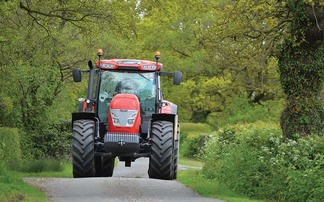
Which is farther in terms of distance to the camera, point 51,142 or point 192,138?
point 192,138

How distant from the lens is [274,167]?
18625 millimetres

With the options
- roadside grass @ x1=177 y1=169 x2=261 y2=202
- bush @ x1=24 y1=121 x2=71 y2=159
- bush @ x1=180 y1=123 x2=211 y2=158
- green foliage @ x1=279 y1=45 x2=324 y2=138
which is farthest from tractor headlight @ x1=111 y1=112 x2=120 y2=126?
bush @ x1=180 y1=123 x2=211 y2=158

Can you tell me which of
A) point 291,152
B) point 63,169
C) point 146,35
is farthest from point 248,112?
point 291,152

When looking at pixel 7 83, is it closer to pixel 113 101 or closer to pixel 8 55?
pixel 8 55

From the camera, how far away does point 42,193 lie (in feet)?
60.0

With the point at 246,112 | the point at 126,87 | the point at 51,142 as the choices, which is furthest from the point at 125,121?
the point at 246,112

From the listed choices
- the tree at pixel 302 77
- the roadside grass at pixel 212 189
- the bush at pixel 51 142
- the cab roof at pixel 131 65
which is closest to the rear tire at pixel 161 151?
the roadside grass at pixel 212 189

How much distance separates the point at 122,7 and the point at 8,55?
17.5 ft

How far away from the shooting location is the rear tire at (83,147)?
Answer: 16688 mm

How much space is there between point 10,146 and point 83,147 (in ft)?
45.8

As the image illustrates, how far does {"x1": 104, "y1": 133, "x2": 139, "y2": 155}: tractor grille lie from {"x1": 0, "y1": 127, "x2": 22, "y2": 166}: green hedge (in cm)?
1275

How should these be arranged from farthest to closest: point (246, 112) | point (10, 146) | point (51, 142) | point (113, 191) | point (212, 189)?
point (246, 112) → point (51, 142) → point (10, 146) → point (212, 189) → point (113, 191)

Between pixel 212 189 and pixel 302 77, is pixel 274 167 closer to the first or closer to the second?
pixel 212 189

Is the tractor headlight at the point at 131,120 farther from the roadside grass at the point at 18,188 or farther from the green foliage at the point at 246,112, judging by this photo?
the green foliage at the point at 246,112
